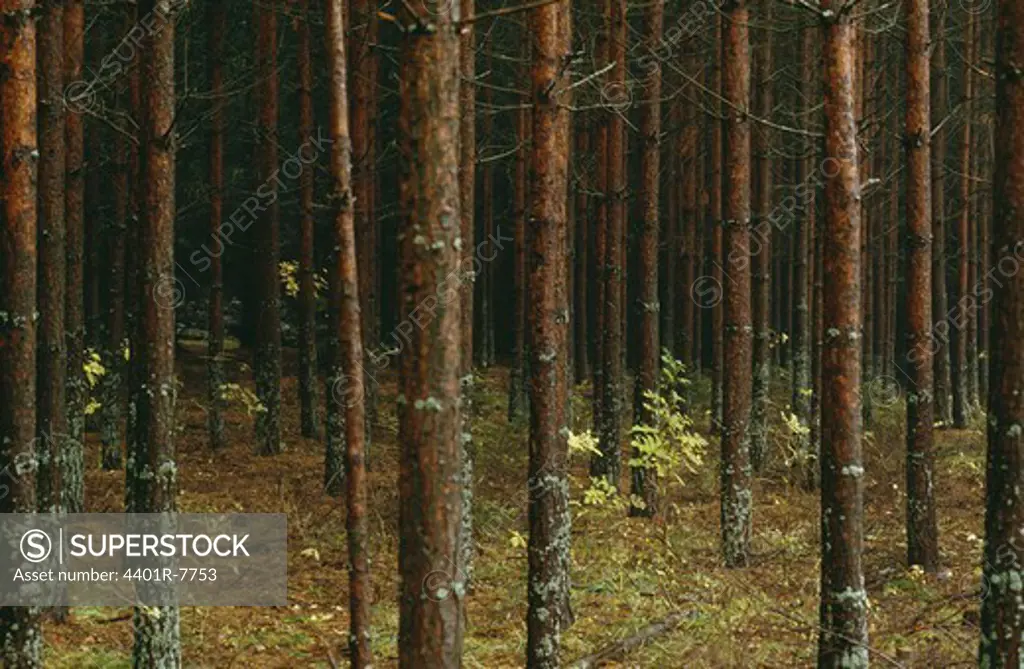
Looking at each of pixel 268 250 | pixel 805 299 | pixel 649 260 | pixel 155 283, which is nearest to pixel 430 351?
pixel 155 283

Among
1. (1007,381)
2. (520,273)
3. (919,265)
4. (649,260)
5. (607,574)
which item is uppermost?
(520,273)

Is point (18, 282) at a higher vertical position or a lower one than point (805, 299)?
lower

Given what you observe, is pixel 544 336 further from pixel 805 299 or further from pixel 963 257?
pixel 963 257

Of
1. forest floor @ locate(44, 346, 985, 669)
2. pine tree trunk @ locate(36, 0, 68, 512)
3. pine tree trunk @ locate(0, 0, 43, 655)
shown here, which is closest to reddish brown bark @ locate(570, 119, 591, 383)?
forest floor @ locate(44, 346, 985, 669)

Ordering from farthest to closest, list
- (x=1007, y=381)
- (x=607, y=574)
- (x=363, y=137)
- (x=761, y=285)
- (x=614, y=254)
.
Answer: (x=761, y=285) → (x=363, y=137) → (x=614, y=254) → (x=607, y=574) → (x=1007, y=381)

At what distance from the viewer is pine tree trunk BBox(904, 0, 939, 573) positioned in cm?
1315

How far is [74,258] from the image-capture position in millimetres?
13695

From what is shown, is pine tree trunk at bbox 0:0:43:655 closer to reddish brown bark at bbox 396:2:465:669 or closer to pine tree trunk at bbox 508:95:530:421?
reddish brown bark at bbox 396:2:465:669

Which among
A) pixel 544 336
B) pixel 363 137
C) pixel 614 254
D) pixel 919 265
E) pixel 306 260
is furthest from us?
pixel 306 260

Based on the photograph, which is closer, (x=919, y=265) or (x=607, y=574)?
(x=919, y=265)

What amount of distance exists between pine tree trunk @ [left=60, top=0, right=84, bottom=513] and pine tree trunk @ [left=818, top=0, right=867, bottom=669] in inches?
349

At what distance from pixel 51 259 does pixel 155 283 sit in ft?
8.52

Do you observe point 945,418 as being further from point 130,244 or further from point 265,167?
point 130,244

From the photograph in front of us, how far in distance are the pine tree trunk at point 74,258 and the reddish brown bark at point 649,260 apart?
7885mm
